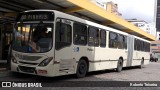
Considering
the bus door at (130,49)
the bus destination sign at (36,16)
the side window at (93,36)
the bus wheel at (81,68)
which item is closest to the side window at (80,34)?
the side window at (93,36)

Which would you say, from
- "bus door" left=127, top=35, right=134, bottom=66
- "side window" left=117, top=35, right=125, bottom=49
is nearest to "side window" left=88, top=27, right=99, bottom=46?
"side window" left=117, top=35, right=125, bottom=49

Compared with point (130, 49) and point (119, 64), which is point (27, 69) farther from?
point (130, 49)

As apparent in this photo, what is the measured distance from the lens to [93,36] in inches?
516

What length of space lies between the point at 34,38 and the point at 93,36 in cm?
370

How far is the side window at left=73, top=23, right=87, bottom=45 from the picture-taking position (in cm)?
1141

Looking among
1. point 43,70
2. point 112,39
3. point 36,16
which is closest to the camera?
point 43,70

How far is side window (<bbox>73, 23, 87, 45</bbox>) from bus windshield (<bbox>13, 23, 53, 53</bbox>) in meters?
1.52

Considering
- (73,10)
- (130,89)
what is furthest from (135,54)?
(130,89)

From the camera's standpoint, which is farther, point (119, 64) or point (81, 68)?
point (119, 64)

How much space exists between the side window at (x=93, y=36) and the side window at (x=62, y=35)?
1942 millimetres

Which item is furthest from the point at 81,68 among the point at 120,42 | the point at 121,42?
the point at 121,42

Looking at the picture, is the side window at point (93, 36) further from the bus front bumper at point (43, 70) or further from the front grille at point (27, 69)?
the front grille at point (27, 69)

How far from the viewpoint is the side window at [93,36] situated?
12.7 metres

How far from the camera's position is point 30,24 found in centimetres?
1041
